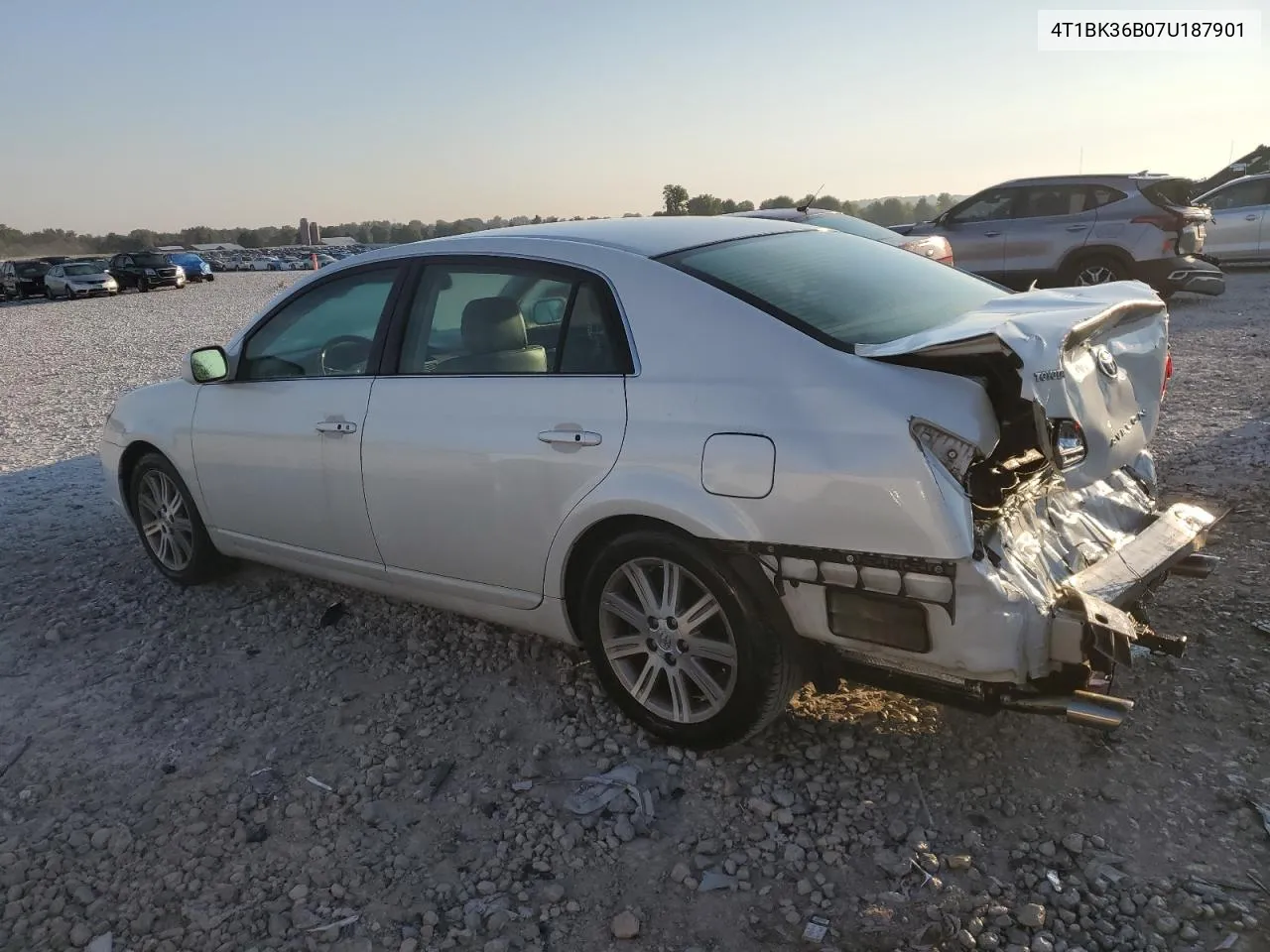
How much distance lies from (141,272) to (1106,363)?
37730 mm

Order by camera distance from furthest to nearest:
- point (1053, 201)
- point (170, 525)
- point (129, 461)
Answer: point (1053, 201), point (129, 461), point (170, 525)

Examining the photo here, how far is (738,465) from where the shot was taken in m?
2.87

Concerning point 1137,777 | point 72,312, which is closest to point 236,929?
point 1137,777

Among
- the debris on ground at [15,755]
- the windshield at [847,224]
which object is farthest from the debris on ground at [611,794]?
the windshield at [847,224]

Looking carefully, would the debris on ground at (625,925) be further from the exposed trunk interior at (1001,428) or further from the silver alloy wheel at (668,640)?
the exposed trunk interior at (1001,428)

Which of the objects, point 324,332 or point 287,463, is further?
point 324,332

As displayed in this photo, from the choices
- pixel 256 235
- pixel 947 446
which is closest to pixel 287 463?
pixel 947 446

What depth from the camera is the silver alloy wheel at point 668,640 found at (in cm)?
Answer: 310

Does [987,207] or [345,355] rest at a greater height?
[987,207]

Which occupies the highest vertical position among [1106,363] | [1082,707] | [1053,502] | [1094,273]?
[1106,363]

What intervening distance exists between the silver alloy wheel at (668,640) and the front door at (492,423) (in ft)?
1.09

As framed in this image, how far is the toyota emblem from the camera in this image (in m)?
3.06

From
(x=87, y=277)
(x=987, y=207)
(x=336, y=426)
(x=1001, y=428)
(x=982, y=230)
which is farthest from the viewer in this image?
(x=87, y=277)

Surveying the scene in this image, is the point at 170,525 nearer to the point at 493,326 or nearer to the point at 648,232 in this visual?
the point at 493,326
